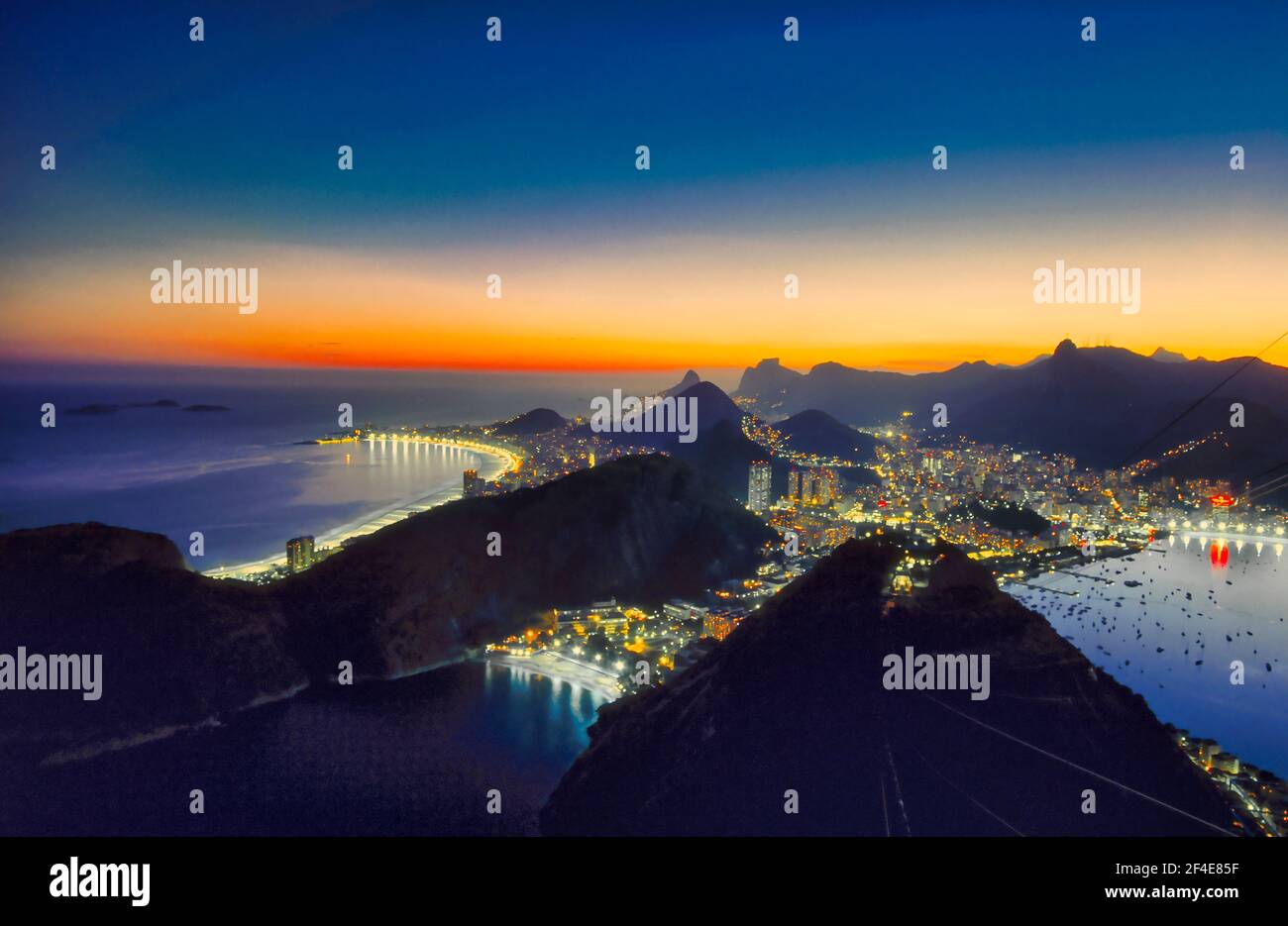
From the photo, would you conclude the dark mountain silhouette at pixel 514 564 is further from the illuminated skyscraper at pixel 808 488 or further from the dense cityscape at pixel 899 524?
the illuminated skyscraper at pixel 808 488

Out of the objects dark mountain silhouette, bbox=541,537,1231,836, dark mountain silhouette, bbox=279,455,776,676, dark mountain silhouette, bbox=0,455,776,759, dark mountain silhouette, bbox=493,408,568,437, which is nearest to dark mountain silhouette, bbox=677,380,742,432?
dark mountain silhouette, bbox=493,408,568,437

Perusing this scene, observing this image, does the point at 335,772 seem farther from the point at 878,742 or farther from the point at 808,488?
the point at 808,488

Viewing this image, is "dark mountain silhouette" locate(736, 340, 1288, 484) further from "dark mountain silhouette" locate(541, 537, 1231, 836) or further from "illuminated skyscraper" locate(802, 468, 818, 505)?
"dark mountain silhouette" locate(541, 537, 1231, 836)

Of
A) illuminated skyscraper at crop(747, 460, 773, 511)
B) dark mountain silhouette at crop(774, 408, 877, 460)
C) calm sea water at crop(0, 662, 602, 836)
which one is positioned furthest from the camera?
dark mountain silhouette at crop(774, 408, 877, 460)

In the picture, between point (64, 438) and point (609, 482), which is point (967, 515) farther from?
point (64, 438)

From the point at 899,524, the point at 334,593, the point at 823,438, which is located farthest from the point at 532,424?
the point at 334,593
